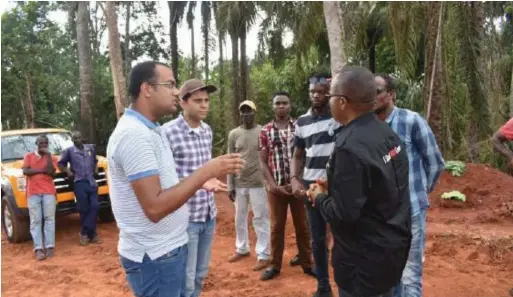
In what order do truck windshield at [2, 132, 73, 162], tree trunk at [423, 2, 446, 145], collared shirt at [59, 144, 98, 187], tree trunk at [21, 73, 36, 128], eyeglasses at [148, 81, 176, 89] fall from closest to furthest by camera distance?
eyeglasses at [148, 81, 176, 89] → collared shirt at [59, 144, 98, 187] → truck windshield at [2, 132, 73, 162] → tree trunk at [423, 2, 446, 145] → tree trunk at [21, 73, 36, 128]

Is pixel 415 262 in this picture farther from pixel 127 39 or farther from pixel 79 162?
pixel 127 39

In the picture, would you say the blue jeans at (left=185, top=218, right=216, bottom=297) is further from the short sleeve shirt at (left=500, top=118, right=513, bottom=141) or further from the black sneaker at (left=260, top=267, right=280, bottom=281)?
the short sleeve shirt at (left=500, top=118, right=513, bottom=141)

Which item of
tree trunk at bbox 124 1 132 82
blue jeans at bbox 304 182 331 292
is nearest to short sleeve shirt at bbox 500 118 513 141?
blue jeans at bbox 304 182 331 292

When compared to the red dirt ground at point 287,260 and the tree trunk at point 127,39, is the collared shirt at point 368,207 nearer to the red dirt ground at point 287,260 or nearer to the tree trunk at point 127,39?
the red dirt ground at point 287,260

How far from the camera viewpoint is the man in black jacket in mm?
2105

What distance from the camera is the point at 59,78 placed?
62.6 feet

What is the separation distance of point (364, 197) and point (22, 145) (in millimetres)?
7509

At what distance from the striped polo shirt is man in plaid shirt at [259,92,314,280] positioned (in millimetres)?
774

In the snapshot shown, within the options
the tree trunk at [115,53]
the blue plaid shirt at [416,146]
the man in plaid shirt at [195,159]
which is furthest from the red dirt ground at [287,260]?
the tree trunk at [115,53]

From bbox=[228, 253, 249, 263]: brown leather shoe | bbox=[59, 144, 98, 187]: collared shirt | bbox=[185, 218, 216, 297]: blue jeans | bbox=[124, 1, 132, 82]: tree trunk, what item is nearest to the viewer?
bbox=[185, 218, 216, 297]: blue jeans

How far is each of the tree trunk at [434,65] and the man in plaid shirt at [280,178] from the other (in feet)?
14.4

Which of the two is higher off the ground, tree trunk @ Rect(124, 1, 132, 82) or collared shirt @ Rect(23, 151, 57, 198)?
tree trunk @ Rect(124, 1, 132, 82)

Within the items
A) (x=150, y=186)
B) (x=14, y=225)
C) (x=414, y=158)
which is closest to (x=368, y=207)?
(x=150, y=186)

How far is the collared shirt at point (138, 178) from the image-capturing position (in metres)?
2.02
